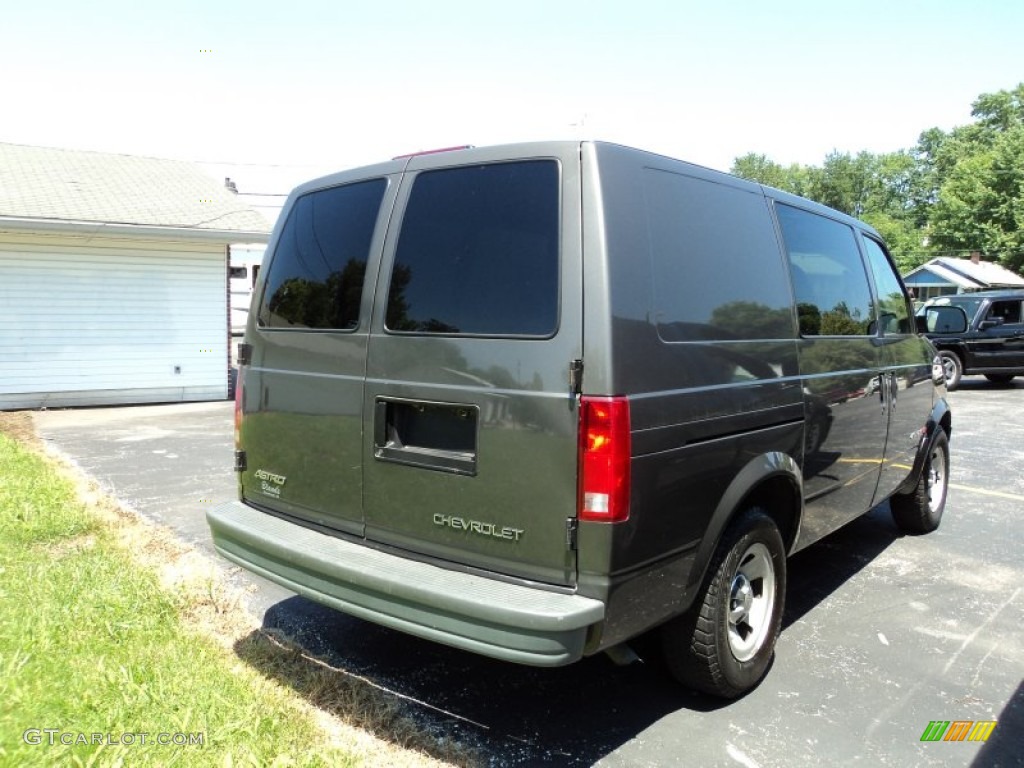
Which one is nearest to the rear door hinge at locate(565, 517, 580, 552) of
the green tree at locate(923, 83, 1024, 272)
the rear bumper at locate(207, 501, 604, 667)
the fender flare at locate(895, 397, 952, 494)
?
the rear bumper at locate(207, 501, 604, 667)

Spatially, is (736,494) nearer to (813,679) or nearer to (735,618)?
(735,618)

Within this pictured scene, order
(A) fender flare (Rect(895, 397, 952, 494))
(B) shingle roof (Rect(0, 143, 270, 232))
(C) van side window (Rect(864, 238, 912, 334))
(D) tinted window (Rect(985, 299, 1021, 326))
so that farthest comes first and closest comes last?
(D) tinted window (Rect(985, 299, 1021, 326)), (B) shingle roof (Rect(0, 143, 270, 232)), (A) fender flare (Rect(895, 397, 952, 494)), (C) van side window (Rect(864, 238, 912, 334))

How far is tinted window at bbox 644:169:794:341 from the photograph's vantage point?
9.37 ft

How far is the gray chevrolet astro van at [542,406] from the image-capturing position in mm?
2553

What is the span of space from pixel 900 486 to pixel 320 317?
4.08m

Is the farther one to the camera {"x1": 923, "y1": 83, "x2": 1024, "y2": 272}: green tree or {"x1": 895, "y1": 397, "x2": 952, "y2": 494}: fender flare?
{"x1": 923, "y1": 83, "x2": 1024, "y2": 272}: green tree

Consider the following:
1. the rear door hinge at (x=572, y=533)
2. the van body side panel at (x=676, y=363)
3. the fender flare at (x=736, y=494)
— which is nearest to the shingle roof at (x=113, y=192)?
the van body side panel at (x=676, y=363)

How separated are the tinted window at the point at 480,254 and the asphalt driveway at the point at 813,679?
162 cm

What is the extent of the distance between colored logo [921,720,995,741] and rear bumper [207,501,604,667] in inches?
65.4

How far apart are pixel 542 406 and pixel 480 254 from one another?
0.66 meters

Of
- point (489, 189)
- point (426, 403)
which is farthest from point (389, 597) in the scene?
point (489, 189)

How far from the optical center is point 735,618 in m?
3.34

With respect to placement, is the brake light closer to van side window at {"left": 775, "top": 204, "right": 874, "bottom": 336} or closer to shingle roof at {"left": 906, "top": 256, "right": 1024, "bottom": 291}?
van side window at {"left": 775, "top": 204, "right": 874, "bottom": 336}

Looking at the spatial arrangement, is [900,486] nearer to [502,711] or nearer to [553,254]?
[502,711]
